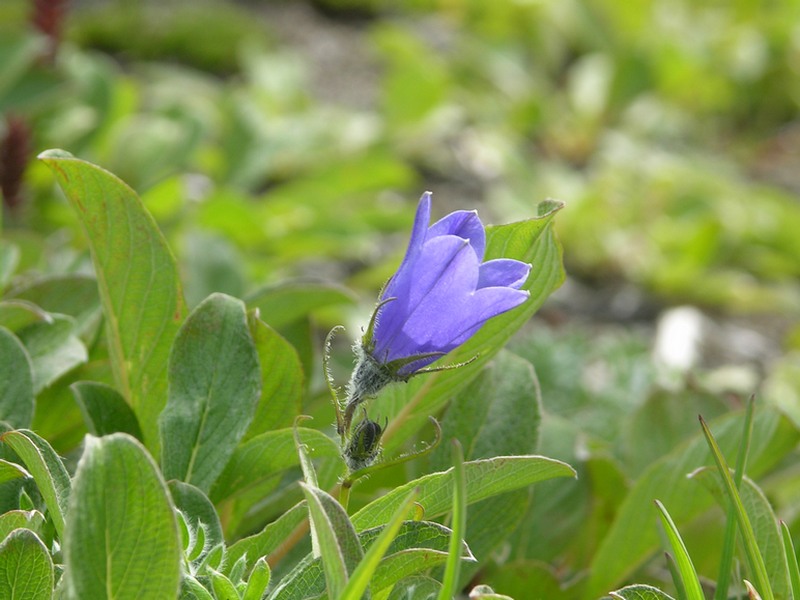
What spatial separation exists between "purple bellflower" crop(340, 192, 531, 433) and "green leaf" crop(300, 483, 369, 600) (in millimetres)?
101

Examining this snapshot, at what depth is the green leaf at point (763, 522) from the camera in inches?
40.5

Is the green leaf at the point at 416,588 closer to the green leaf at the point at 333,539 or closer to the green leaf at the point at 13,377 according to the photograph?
the green leaf at the point at 333,539

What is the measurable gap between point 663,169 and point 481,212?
2.19 feet

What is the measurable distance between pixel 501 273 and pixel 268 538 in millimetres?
333

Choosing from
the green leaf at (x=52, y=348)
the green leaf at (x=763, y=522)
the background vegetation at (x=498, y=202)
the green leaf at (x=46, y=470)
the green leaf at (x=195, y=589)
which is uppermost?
the green leaf at (x=46, y=470)

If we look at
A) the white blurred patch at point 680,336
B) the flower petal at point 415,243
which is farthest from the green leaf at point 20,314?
the white blurred patch at point 680,336

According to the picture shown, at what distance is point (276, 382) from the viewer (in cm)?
112

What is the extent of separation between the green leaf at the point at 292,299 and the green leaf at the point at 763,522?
0.53 meters

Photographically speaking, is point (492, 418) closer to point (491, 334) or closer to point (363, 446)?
point (491, 334)

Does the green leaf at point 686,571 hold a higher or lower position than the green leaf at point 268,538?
higher

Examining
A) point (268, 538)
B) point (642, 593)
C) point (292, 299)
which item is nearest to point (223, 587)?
point (268, 538)

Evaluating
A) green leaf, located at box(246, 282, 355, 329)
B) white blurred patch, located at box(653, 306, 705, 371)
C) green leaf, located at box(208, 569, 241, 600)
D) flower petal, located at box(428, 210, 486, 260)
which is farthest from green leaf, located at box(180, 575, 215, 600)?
white blurred patch, located at box(653, 306, 705, 371)

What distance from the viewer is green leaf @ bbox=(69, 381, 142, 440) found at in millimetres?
1033

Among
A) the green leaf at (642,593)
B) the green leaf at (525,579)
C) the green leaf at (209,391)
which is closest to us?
the green leaf at (642,593)
